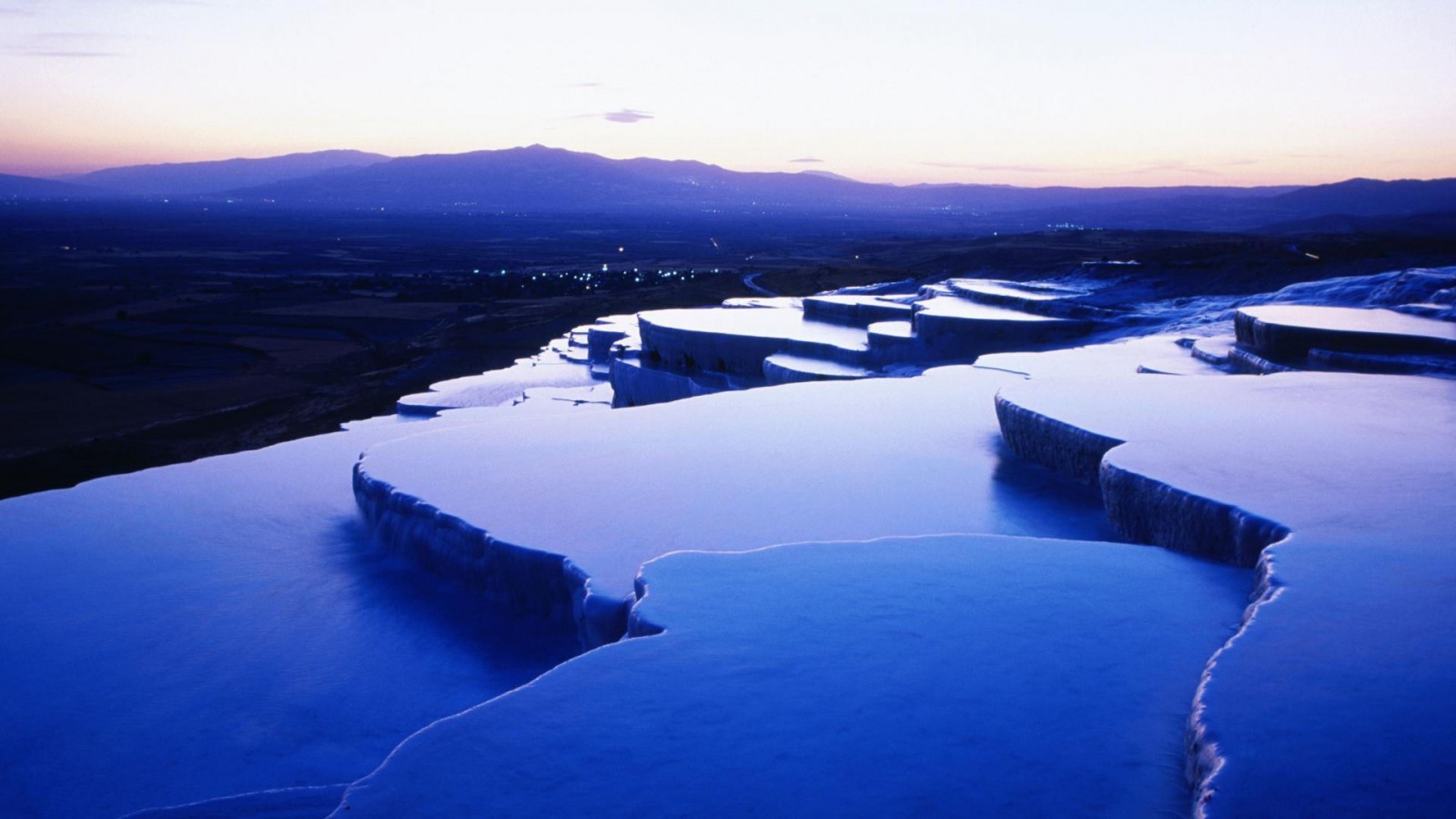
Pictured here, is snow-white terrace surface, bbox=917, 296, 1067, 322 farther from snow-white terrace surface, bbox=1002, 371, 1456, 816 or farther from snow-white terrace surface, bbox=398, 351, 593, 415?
snow-white terrace surface, bbox=398, 351, 593, 415

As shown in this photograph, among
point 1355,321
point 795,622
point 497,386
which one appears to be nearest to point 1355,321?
point 1355,321

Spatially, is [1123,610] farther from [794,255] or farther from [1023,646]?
[794,255]

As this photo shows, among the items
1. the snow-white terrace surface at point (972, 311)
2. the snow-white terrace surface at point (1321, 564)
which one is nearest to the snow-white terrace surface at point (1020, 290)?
the snow-white terrace surface at point (972, 311)

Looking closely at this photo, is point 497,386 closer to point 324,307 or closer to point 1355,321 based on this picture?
point 1355,321

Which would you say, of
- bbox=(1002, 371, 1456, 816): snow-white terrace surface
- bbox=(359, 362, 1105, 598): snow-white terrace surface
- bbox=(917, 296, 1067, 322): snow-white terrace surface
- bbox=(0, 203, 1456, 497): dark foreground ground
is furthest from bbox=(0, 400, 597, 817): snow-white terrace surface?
bbox=(0, 203, 1456, 497): dark foreground ground

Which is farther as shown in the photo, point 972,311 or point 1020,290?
point 1020,290

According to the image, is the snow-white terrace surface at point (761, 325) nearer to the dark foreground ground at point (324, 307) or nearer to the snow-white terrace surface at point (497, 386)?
the snow-white terrace surface at point (497, 386)

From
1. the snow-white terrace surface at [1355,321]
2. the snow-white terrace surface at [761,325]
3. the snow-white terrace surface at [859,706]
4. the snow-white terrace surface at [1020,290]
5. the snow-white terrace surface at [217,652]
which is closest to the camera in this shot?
the snow-white terrace surface at [859,706]
